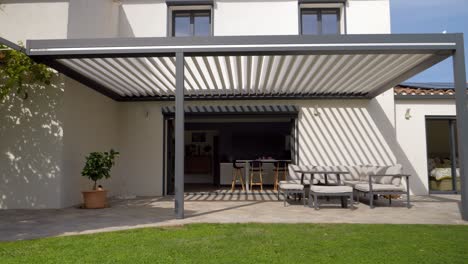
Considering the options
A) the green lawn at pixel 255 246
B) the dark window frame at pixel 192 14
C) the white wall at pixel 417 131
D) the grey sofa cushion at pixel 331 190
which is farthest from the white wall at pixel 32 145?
the white wall at pixel 417 131

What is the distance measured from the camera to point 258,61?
7012 mm

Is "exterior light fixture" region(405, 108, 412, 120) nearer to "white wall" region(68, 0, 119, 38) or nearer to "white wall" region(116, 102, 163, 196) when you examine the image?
"white wall" region(116, 102, 163, 196)

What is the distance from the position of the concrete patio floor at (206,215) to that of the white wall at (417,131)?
1.72 m

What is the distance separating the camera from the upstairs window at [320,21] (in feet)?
34.3

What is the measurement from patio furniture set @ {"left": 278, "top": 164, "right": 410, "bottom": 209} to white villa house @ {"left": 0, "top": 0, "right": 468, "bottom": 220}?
3.43 feet

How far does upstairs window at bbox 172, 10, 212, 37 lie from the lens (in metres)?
10.6

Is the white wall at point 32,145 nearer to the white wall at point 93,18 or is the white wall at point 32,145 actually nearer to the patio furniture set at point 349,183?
the white wall at point 93,18

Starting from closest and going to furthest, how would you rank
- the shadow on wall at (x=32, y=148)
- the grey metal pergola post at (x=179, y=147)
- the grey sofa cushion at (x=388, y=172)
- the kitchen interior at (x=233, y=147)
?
the grey metal pergola post at (x=179, y=147)
the shadow on wall at (x=32, y=148)
the grey sofa cushion at (x=388, y=172)
the kitchen interior at (x=233, y=147)

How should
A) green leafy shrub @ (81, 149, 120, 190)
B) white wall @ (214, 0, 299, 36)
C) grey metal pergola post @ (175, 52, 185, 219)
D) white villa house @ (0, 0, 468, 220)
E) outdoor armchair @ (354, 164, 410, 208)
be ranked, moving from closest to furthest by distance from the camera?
grey metal pergola post @ (175, 52, 185, 219), white villa house @ (0, 0, 468, 220), outdoor armchair @ (354, 164, 410, 208), green leafy shrub @ (81, 149, 120, 190), white wall @ (214, 0, 299, 36)

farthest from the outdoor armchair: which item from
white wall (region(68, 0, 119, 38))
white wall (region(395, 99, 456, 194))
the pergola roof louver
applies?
white wall (region(68, 0, 119, 38))

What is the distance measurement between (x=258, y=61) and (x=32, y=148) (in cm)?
495

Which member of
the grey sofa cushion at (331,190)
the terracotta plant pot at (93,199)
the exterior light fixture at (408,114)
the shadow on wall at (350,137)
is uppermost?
the exterior light fixture at (408,114)

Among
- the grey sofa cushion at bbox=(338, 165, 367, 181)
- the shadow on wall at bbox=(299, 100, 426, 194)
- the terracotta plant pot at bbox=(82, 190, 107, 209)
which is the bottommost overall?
the terracotta plant pot at bbox=(82, 190, 107, 209)

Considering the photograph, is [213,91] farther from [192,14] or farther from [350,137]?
[350,137]
